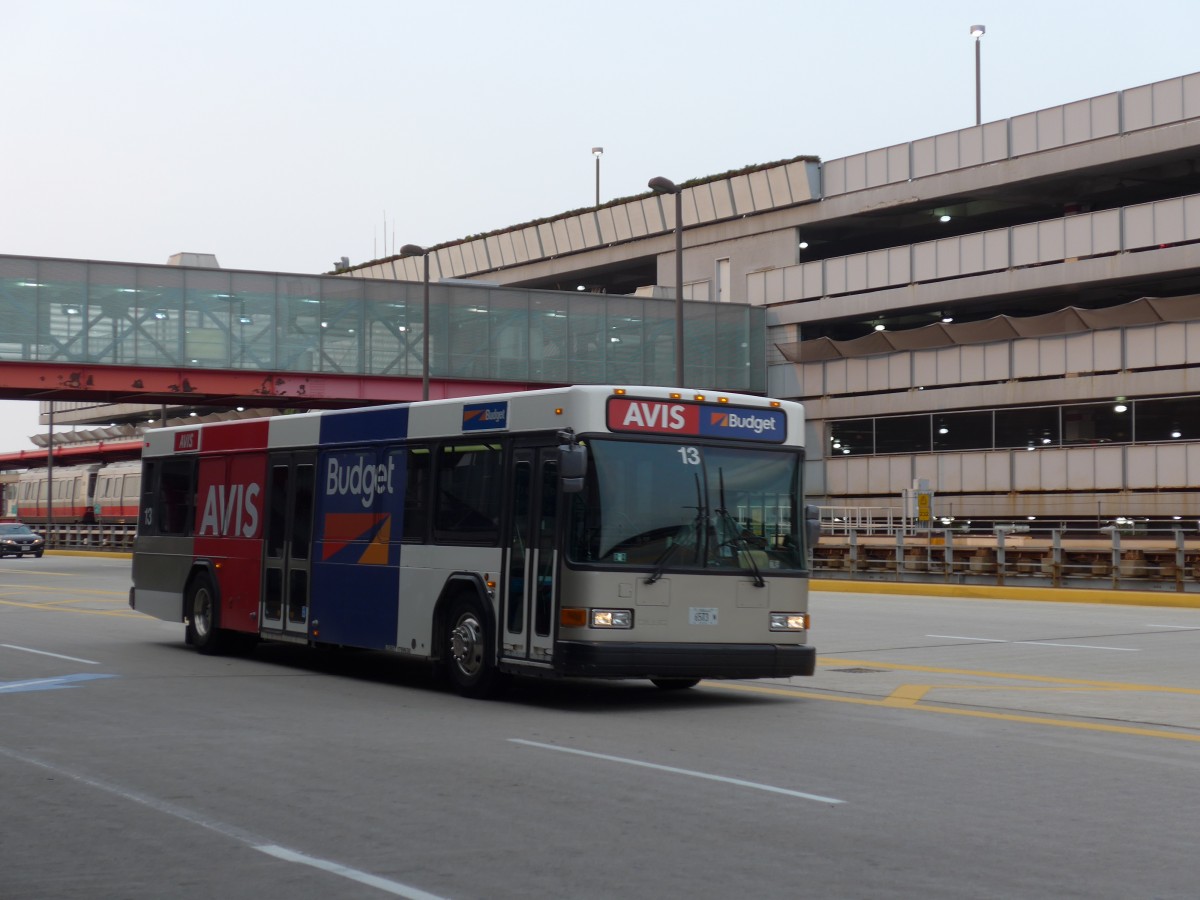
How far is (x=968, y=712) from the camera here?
13.5 metres

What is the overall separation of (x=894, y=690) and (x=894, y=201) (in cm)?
4420

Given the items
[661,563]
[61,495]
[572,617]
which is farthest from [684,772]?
[61,495]

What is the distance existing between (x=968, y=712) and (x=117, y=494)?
71.4m

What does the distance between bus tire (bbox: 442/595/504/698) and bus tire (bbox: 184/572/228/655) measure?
5.15 meters

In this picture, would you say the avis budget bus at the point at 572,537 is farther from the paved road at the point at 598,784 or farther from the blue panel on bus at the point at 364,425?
the paved road at the point at 598,784

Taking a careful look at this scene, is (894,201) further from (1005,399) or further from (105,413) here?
(105,413)

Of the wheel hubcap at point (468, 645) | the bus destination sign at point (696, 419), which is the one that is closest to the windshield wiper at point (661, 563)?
the bus destination sign at point (696, 419)

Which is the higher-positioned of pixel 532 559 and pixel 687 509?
pixel 687 509

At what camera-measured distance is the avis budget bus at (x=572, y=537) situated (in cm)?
1312

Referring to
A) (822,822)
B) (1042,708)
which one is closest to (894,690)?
(1042,708)

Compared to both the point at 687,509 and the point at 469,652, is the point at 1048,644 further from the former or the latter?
the point at 469,652

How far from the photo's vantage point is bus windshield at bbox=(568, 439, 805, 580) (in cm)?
1316

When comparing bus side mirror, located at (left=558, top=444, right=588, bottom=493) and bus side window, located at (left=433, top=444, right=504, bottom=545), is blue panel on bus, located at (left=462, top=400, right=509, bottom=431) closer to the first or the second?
bus side window, located at (left=433, top=444, right=504, bottom=545)

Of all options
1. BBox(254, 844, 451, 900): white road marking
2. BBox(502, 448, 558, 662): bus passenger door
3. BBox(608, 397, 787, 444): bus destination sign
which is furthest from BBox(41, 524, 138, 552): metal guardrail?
BBox(254, 844, 451, 900): white road marking
